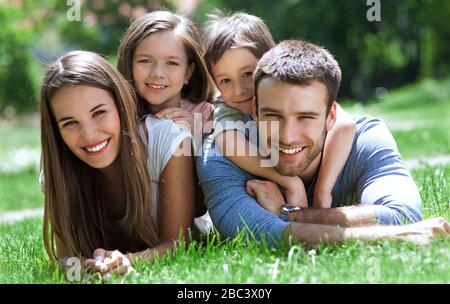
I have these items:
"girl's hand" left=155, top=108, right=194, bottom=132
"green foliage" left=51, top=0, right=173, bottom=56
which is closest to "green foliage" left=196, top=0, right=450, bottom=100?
"green foliage" left=51, top=0, right=173, bottom=56

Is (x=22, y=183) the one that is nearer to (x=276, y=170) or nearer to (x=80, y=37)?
(x=276, y=170)

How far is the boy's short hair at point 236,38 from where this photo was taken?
4801mm

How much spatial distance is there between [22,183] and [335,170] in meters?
8.56

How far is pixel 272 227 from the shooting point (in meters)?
4.01

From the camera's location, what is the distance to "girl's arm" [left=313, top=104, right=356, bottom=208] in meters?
4.46

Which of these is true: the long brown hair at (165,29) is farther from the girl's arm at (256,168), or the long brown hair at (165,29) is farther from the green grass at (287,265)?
the green grass at (287,265)

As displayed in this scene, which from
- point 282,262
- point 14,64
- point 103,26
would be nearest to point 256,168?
point 282,262

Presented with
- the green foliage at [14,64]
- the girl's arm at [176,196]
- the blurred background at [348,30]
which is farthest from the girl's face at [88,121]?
the blurred background at [348,30]

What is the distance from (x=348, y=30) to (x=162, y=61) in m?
20.0

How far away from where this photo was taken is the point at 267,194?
4.35 meters

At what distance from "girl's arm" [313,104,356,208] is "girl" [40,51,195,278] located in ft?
2.53
